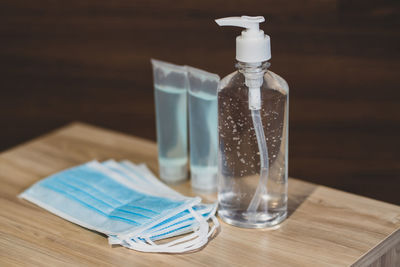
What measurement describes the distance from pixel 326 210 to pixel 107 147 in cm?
39

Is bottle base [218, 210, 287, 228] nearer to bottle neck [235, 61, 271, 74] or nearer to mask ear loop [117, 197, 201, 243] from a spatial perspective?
mask ear loop [117, 197, 201, 243]

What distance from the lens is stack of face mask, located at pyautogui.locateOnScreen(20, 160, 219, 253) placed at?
750 millimetres

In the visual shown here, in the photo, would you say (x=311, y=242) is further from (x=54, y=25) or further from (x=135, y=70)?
(x=54, y=25)

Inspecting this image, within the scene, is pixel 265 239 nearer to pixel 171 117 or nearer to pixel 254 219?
pixel 254 219

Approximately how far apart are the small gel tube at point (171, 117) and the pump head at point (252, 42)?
0.16 metres

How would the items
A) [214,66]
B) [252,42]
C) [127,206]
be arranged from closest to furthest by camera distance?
1. [252,42]
2. [127,206]
3. [214,66]

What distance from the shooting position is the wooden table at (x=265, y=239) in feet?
2.35

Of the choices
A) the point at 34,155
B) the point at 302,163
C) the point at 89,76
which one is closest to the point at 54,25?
the point at 89,76

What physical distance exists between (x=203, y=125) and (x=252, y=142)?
105mm

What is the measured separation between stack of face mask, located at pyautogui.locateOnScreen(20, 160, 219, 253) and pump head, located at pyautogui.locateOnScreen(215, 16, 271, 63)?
198mm

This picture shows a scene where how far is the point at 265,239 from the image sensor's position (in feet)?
2.47

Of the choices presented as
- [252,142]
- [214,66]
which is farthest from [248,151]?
[214,66]

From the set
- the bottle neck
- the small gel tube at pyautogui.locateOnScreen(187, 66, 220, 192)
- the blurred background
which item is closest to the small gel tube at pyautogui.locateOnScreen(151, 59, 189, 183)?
the small gel tube at pyautogui.locateOnScreen(187, 66, 220, 192)

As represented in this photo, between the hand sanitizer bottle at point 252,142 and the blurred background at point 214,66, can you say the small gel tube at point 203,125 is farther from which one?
the blurred background at point 214,66
